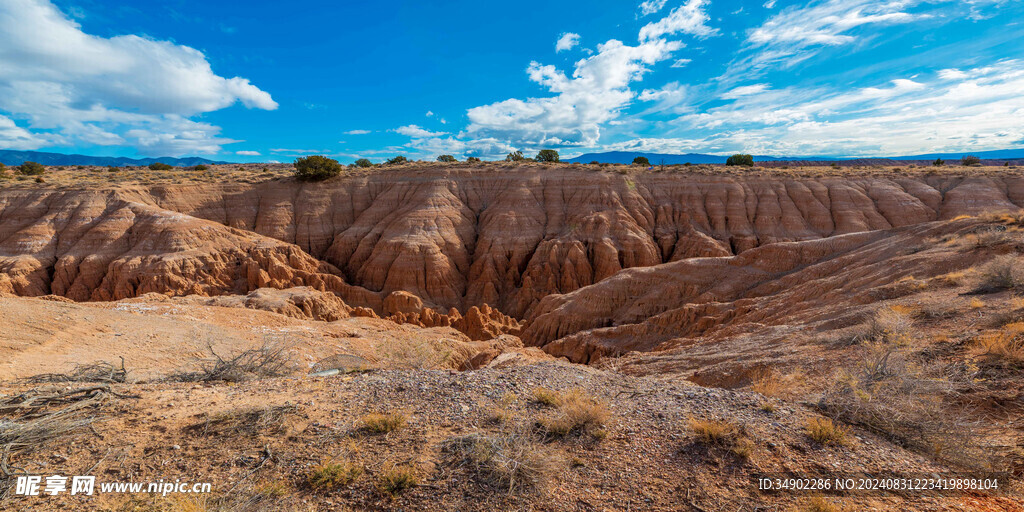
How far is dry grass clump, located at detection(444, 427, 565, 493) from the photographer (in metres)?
4.54

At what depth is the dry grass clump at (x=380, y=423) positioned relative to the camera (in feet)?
17.9

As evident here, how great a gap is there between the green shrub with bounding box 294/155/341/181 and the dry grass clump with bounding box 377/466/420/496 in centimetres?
4234

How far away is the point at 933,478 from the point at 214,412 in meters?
9.56

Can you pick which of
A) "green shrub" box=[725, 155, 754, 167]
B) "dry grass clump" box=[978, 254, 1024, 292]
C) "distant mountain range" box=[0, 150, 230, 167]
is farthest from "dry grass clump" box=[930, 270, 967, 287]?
"distant mountain range" box=[0, 150, 230, 167]

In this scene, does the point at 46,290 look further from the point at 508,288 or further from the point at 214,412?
the point at 214,412

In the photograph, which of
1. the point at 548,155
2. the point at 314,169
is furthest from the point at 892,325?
the point at 548,155

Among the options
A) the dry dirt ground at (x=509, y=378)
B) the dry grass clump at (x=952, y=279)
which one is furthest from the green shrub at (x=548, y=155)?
the dry grass clump at (x=952, y=279)

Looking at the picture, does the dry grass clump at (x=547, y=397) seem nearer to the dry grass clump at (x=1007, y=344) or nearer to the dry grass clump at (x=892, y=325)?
the dry grass clump at (x=892, y=325)

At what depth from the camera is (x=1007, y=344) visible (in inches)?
252

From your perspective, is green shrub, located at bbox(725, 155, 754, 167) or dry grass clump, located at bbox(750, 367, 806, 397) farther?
green shrub, located at bbox(725, 155, 754, 167)

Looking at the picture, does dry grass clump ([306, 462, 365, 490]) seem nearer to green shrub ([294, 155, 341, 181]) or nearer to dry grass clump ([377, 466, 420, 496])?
dry grass clump ([377, 466, 420, 496])

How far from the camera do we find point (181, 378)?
769 cm

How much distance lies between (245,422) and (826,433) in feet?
26.4

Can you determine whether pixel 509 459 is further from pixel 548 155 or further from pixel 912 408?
pixel 548 155
